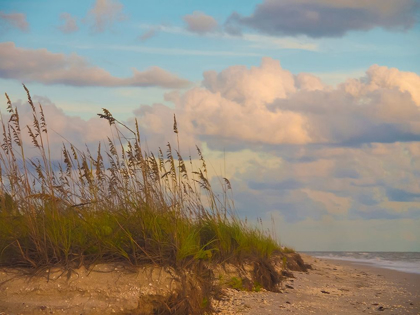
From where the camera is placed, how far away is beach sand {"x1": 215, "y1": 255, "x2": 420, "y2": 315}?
6.66 m

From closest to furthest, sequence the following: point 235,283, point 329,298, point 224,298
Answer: point 224,298
point 235,283
point 329,298

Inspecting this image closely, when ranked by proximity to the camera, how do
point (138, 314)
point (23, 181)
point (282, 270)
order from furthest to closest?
point (282, 270)
point (23, 181)
point (138, 314)

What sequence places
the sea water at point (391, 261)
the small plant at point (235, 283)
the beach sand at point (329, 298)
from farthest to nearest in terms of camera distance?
the sea water at point (391, 261) → the small plant at point (235, 283) → the beach sand at point (329, 298)

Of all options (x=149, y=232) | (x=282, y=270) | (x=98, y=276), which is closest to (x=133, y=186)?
(x=149, y=232)

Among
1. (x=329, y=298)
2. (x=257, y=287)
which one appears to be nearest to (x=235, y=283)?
(x=257, y=287)

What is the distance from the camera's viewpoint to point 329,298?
812 centimetres

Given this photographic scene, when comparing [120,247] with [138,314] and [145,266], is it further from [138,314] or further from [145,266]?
[138,314]

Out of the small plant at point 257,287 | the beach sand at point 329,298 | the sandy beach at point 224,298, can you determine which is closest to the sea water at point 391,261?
the beach sand at point 329,298

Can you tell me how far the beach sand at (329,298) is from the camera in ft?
21.8

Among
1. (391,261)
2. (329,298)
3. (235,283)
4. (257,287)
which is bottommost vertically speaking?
(391,261)

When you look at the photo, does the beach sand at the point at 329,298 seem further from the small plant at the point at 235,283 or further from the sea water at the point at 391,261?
the sea water at the point at 391,261

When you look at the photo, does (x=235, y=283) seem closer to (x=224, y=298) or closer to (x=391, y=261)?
(x=224, y=298)

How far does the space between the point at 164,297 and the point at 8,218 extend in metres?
2.51

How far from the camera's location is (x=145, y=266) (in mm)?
6102
